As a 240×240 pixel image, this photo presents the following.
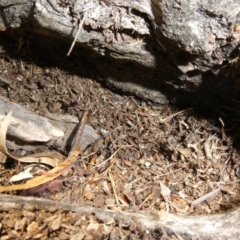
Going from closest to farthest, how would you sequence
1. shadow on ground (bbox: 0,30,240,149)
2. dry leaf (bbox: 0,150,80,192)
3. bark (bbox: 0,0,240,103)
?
bark (bbox: 0,0,240,103) < dry leaf (bbox: 0,150,80,192) < shadow on ground (bbox: 0,30,240,149)

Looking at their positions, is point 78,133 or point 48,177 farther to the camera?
point 78,133

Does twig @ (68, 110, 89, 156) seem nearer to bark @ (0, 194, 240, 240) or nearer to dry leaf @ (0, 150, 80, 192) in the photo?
dry leaf @ (0, 150, 80, 192)

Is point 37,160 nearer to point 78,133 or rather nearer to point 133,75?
point 78,133

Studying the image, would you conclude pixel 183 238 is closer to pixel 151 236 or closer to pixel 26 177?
pixel 151 236

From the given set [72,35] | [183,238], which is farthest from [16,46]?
[183,238]

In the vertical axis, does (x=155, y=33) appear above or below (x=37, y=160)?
above

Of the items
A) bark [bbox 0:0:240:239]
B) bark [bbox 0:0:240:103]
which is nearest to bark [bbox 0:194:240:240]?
bark [bbox 0:0:240:239]

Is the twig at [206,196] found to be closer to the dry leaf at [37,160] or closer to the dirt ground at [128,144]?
the dirt ground at [128,144]

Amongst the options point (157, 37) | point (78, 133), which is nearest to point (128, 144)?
point (78, 133)
